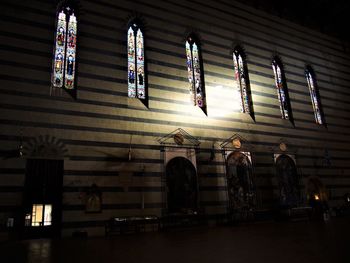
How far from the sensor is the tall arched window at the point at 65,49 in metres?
12.0

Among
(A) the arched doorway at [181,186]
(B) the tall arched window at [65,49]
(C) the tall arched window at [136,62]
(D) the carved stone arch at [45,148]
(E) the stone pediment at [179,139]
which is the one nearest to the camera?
(D) the carved stone arch at [45,148]

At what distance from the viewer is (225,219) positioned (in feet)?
43.9

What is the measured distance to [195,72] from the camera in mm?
15219

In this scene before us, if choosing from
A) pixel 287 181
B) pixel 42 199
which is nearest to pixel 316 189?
pixel 287 181

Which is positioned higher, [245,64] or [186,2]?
[186,2]

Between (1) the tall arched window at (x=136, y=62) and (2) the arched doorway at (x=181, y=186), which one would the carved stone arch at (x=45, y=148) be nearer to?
(1) the tall arched window at (x=136, y=62)

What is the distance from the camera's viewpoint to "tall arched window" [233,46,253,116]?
16.2 metres

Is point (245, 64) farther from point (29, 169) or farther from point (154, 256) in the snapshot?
point (154, 256)

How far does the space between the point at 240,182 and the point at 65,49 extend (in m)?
9.59

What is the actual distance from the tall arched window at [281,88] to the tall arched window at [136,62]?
27.7ft

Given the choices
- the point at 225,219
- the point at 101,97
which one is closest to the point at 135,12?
the point at 101,97

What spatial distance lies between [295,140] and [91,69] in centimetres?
1160

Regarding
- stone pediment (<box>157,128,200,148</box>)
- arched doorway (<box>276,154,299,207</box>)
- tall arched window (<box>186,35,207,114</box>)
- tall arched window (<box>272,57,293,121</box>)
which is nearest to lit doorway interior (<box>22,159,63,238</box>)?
stone pediment (<box>157,128,200,148</box>)

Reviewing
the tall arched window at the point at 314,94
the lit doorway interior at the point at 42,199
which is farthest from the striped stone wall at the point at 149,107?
the tall arched window at the point at 314,94
